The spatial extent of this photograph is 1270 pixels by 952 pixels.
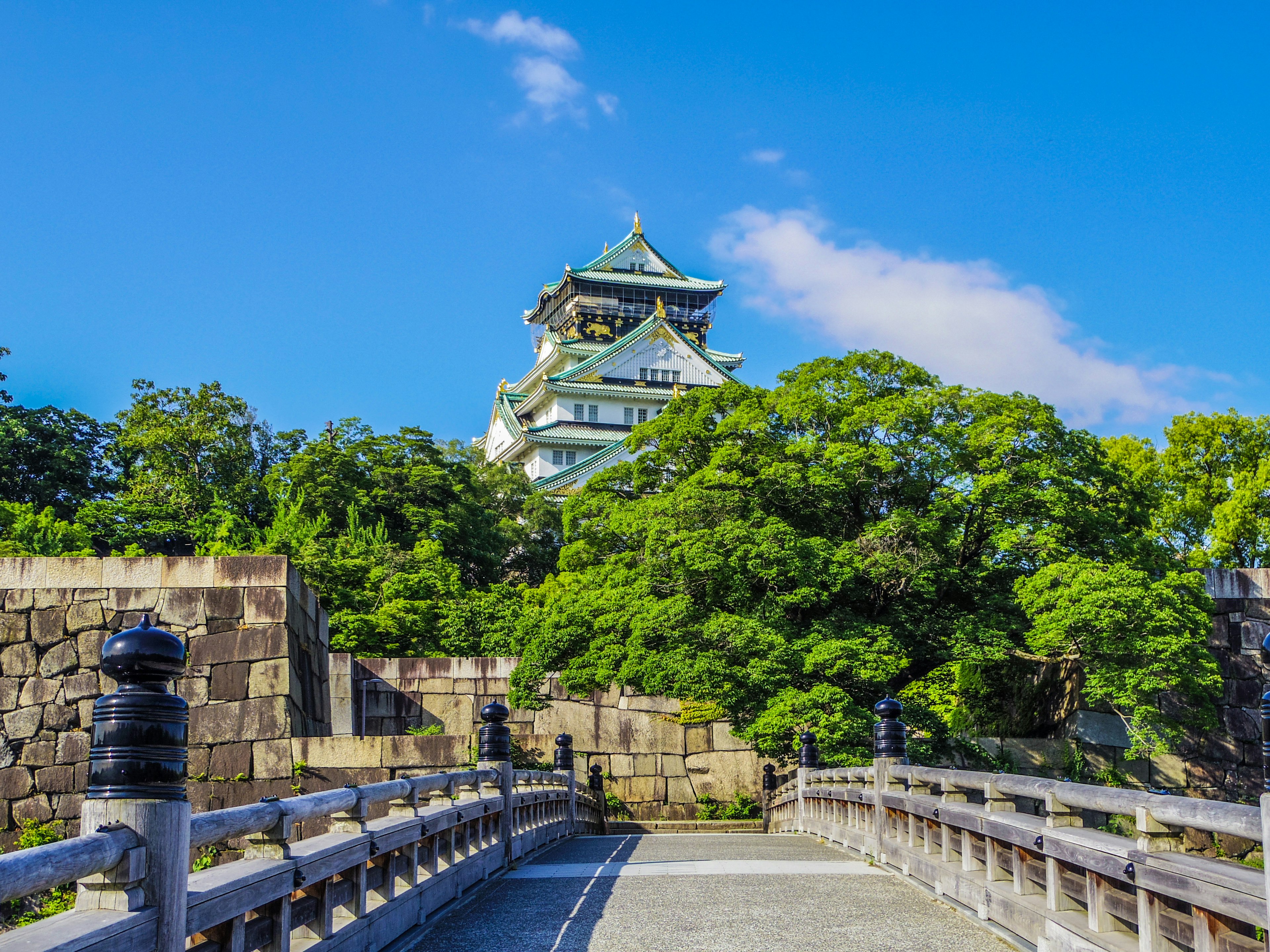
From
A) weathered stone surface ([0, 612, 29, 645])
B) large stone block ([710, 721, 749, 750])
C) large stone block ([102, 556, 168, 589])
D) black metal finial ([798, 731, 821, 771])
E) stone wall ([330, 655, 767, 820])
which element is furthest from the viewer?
large stone block ([710, 721, 749, 750])

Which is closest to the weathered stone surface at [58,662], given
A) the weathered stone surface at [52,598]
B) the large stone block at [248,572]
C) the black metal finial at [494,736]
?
the weathered stone surface at [52,598]

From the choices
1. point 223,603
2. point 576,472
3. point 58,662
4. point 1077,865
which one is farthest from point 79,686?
point 576,472

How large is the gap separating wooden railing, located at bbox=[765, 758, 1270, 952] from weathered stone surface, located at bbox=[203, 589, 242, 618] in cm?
872

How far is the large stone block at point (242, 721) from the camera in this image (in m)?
13.8

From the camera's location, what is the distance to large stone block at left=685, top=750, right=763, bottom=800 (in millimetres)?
20266

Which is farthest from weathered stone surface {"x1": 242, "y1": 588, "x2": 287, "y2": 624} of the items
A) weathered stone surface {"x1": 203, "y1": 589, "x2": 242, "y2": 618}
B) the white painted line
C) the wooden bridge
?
the white painted line

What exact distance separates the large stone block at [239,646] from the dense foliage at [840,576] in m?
5.23

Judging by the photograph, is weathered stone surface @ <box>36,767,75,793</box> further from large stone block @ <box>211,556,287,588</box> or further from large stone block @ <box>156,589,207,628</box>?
large stone block @ <box>211,556,287,588</box>

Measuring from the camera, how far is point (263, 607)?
46.1ft

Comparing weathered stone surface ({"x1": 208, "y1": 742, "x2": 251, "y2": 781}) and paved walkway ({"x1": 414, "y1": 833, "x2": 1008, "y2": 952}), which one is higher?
weathered stone surface ({"x1": 208, "y1": 742, "x2": 251, "y2": 781})

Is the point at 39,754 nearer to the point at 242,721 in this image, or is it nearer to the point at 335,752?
the point at 242,721

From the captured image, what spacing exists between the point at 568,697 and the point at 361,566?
229 inches

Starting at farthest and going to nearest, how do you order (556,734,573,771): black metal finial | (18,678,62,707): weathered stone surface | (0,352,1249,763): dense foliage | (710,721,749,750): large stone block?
(710,721,749,750): large stone block, (0,352,1249,763): dense foliage, (556,734,573,771): black metal finial, (18,678,62,707): weathered stone surface

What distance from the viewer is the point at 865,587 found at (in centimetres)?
1784
